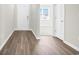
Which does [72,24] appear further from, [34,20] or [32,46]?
[32,46]

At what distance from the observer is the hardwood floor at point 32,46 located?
107 inches

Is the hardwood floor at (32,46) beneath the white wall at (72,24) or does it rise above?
beneath

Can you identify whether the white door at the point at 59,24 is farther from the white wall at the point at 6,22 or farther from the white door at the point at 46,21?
the white wall at the point at 6,22

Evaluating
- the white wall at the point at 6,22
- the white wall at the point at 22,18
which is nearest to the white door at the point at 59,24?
the white wall at the point at 22,18

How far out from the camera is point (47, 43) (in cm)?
287

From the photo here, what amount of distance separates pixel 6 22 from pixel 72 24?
141 centimetres

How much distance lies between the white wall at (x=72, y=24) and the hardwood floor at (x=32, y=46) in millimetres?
173

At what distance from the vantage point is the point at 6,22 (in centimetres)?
287

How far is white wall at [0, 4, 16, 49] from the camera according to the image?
2764 millimetres

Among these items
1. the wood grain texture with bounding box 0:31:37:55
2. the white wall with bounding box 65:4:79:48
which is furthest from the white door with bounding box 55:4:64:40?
the wood grain texture with bounding box 0:31:37:55

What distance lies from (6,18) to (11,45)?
0.59 m

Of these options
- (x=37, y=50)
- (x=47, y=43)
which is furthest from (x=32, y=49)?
(x=47, y=43)

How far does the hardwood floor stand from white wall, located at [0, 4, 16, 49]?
0.11 meters
